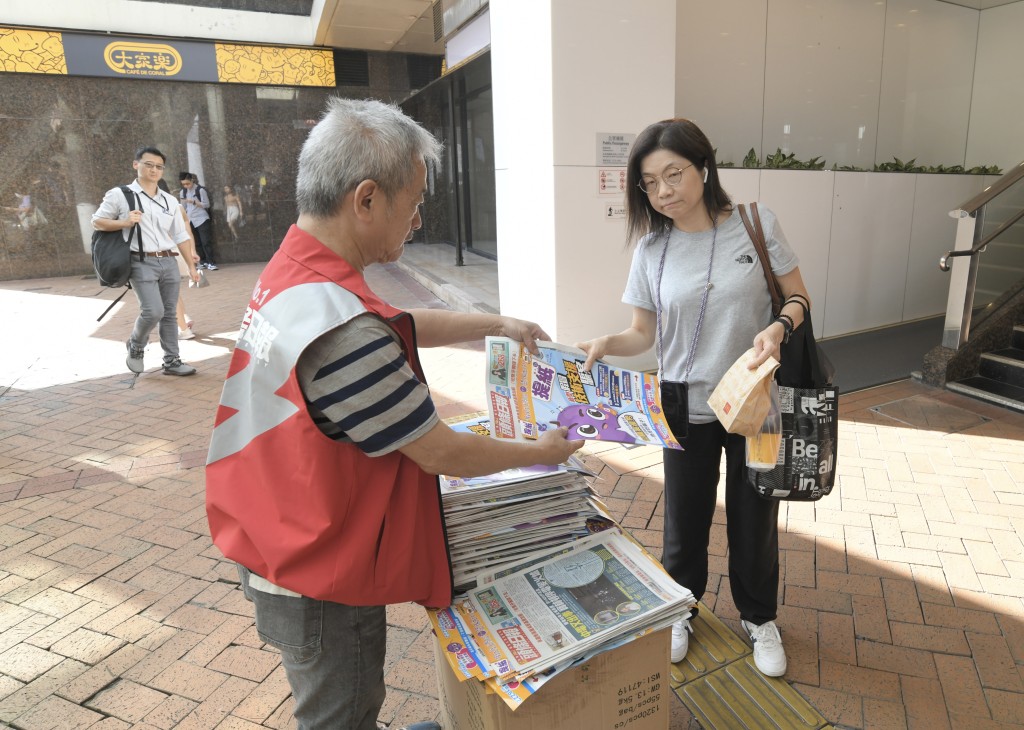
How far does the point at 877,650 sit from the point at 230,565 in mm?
2737

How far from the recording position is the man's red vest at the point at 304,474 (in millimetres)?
1147

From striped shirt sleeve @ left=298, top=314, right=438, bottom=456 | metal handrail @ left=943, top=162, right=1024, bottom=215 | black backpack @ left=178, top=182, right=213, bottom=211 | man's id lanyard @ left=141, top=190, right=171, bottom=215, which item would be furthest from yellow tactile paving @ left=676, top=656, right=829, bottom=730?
black backpack @ left=178, top=182, right=213, bottom=211

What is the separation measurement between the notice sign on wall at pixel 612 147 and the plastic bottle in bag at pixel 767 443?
11.4 ft

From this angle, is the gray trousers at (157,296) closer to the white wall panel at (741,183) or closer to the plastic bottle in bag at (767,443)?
the white wall panel at (741,183)

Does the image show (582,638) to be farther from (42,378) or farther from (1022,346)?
(42,378)

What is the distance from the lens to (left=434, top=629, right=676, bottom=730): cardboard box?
1.28 meters

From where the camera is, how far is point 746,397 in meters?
1.63

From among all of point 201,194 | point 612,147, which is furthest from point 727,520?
point 201,194

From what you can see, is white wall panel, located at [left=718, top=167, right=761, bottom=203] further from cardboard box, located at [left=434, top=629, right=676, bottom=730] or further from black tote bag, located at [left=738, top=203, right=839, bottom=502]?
cardboard box, located at [left=434, top=629, right=676, bottom=730]

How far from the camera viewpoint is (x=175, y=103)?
12.7 m

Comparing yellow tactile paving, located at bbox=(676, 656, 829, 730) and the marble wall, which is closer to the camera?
yellow tactile paving, located at bbox=(676, 656, 829, 730)

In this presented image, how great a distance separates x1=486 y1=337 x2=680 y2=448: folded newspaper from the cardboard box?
45 centimetres

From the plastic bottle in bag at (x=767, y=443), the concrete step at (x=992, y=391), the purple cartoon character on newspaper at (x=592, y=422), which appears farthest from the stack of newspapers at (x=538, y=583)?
the concrete step at (x=992, y=391)

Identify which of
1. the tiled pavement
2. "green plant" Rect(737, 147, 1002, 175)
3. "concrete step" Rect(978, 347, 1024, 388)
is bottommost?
the tiled pavement
